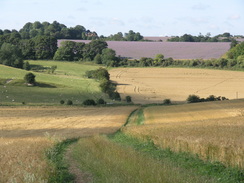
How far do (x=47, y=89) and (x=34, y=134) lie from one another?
156 ft

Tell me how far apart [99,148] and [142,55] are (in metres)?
117

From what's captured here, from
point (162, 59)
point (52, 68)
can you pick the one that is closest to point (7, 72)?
point (52, 68)

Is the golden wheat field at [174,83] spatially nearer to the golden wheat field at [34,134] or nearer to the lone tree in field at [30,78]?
the lone tree in field at [30,78]

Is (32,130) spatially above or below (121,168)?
below

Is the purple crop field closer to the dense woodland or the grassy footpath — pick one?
the dense woodland

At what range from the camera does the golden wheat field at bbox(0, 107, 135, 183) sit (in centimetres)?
1211

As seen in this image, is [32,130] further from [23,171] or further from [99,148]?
[23,171]

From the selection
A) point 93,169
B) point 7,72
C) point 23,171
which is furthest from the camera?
point 7,72

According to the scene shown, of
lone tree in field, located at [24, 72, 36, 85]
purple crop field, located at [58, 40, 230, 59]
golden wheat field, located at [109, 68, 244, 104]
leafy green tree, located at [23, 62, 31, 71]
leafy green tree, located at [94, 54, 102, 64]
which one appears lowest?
golden wheat field, located at [109, 68, 244, 104]

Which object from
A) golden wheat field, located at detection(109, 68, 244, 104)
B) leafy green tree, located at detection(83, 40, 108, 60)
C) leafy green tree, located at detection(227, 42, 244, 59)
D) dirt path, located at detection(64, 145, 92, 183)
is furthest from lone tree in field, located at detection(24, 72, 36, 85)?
dirt path, located at detection(64, 145, 92, 183)

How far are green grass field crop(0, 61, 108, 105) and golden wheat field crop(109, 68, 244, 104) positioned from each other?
23.5 ft

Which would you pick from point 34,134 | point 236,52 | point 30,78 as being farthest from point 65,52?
point 34,134

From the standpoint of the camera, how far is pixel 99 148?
60.2 ft

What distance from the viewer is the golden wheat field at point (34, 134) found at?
39.7 feet
